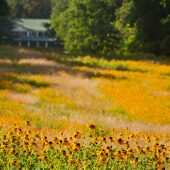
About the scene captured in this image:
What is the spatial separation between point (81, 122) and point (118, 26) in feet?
116

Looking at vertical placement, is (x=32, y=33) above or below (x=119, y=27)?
below

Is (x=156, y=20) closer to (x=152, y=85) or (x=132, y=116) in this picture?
(x=152, y=85)

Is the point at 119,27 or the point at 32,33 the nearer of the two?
the point at 119,27

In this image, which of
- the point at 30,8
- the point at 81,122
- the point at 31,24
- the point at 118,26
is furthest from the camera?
the point at 30,8

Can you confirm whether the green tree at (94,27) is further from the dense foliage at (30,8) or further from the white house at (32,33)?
the dense foliage at (30,8)

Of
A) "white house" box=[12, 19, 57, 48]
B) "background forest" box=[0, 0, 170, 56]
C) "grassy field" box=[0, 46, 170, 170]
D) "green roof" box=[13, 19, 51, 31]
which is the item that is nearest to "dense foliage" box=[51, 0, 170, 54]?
"background forest" box=[0, 0, 170, 56]

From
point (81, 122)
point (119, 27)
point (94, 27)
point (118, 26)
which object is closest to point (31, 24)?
point (118, 26)

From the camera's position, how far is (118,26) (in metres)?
41.8

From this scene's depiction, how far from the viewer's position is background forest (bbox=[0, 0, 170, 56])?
36438 mm

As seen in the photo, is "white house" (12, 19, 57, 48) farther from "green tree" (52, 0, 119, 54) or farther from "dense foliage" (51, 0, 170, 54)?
"green tree" (52, 0, 119, 54)

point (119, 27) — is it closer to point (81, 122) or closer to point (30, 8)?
point (81, 122)

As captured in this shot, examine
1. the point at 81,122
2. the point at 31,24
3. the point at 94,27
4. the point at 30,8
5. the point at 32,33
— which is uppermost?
the point at 30,8

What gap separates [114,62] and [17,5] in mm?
59655

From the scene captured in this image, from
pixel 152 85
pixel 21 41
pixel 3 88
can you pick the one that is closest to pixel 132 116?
pixel 3 88
